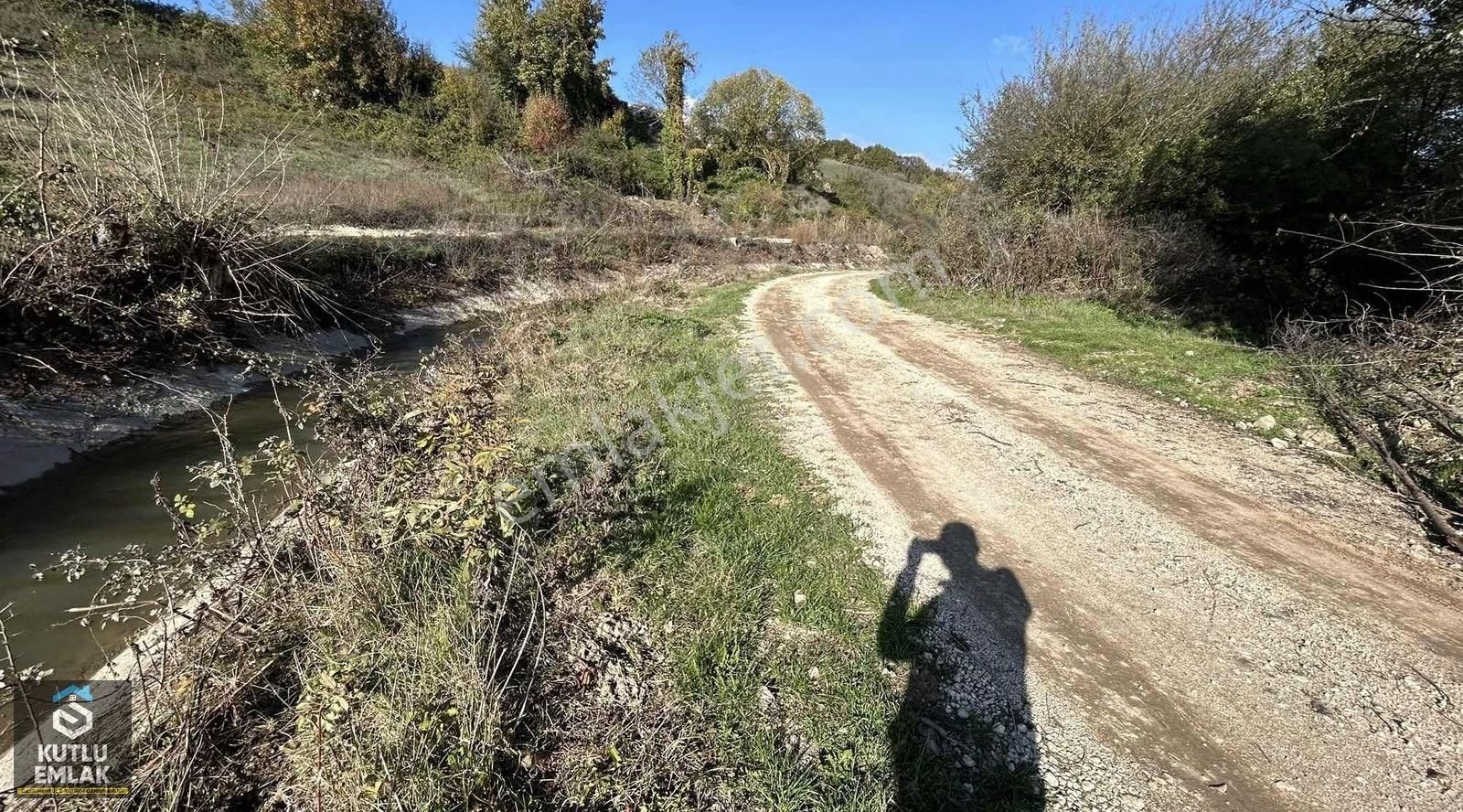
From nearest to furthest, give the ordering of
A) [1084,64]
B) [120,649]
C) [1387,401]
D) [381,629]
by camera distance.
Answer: [381,629], [120,649], [1387,401], [1084,64]

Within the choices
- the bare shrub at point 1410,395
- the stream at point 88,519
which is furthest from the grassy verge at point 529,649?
the bare shrub at point 1410,395

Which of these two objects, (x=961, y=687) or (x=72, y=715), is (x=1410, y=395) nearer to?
(x=961, y=687)

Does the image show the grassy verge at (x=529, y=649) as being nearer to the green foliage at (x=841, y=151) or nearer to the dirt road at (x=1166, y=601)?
the dirt road at (x=1166, y=601)

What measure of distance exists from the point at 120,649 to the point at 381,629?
6.10ft

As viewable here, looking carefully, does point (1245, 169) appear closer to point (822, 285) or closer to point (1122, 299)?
point (1122, 299)

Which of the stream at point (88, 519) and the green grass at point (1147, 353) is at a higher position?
the green grass at point (1147, 353)

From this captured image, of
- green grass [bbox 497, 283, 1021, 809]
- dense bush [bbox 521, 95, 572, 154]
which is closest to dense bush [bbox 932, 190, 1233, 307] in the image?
green grass [bbox 497, 283, 1021, 809]

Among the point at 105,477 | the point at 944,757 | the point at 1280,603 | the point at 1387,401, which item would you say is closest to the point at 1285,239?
the point at 1387,401

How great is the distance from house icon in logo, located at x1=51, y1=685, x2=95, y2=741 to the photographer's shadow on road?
359 centimetres

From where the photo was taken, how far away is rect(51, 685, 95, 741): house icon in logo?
95.5 inches

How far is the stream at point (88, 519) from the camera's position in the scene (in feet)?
10.6

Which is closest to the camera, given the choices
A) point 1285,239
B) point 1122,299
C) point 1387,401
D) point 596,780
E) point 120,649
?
point 596,780

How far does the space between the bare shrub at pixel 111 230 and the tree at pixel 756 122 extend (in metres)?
28.7

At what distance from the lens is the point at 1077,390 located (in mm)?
6781
